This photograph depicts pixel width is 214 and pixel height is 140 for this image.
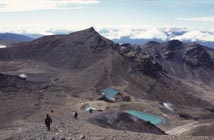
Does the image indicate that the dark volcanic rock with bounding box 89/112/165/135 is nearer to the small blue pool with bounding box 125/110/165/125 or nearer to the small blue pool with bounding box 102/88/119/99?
the small blue pool with bounding box 125/110/165/125

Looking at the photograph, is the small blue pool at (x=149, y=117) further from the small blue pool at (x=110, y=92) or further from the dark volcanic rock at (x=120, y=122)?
the dark volcanic rock at (x=120, y=122)

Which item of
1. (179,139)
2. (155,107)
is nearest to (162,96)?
(155,107)

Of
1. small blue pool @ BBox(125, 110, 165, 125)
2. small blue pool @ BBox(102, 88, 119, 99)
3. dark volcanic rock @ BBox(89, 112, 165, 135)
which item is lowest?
small blue pool @ BBox(102, 88, 119, 99)

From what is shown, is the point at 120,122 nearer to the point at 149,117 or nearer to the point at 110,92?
the point at 149,117

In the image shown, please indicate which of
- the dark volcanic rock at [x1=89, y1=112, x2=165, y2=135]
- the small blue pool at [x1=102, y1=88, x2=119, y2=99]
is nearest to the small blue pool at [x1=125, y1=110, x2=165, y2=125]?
the small blue pool at [x1=102, y1=88, x2=119, y2=99]

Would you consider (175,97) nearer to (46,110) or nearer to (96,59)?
(96,59)

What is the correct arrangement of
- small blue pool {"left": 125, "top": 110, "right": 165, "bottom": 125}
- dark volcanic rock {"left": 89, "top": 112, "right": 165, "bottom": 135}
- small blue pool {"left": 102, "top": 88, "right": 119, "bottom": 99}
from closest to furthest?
dark volcanic rock {"left": 89, "top": 112, "right": 165, "bottom": 135} < small blue pool {"left": 125, "top": 110, "right": 165, "bottom": 125} < small blue pool {"left": 102, "top": 88, "right": 119, "bottom": 99}

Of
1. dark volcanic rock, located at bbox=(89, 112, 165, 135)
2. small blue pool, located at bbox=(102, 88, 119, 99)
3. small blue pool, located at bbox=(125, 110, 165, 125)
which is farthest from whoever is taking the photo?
small blue pool, located at bbox=(102, 88, 119, 99)

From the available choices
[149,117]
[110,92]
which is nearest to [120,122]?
[149,117]
